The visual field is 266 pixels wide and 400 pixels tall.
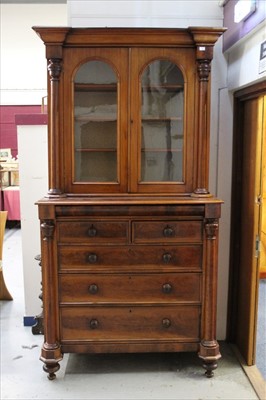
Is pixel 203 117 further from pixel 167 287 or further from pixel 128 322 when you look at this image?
pixel 128 322

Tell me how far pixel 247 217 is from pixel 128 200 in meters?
0.84

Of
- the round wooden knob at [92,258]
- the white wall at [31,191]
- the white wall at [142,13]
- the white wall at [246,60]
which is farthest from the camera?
the white wall at [31,191]

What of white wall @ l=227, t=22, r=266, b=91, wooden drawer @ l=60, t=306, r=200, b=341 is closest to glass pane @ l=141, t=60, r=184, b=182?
white wall @ l=227, t=22, r=266, b=91

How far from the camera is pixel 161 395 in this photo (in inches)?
95.2

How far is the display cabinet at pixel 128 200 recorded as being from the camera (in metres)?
2.42

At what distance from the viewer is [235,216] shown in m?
2.90

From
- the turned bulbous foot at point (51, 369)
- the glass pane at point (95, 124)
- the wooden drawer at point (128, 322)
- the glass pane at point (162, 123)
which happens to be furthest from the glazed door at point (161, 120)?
the turned bulbous foot at point (51, 369)

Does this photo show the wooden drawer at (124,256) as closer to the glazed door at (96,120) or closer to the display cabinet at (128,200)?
the display cabinet at (128,200)

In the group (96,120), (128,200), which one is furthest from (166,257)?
(96,120)

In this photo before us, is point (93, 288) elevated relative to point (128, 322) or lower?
elevated

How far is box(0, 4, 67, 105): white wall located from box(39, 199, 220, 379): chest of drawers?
596 cm

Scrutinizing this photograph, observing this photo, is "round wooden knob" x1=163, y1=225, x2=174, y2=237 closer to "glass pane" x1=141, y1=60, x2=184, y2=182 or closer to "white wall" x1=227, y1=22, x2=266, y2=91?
"glass pane" x1=141, y1=60, x2=184, y2=182

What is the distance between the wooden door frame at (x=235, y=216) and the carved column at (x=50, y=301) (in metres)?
1.25

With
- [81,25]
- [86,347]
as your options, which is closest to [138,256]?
[86,347]
